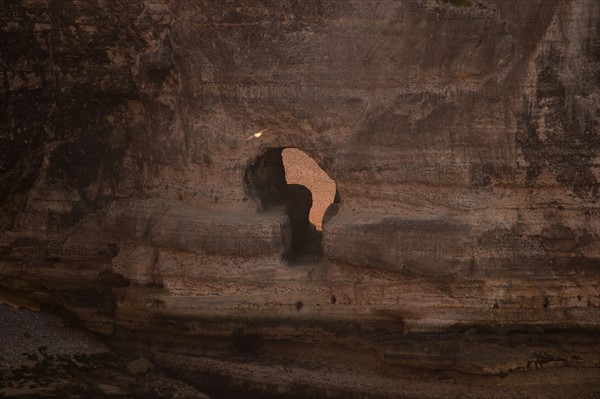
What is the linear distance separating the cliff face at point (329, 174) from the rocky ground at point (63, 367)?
0.80 feet

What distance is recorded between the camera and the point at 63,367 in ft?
36.3

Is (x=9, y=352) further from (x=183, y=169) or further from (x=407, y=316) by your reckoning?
(x=407, y=316)

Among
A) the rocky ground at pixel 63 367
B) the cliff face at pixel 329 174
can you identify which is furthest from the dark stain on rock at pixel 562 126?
the rocky ground at pixel 63 367

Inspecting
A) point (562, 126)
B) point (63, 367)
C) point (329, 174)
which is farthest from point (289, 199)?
point (562, 126)

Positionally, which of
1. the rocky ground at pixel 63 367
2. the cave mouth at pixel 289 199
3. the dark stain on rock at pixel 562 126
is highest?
the dark stain on rock at pixel 562 126

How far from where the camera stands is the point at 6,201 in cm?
1175

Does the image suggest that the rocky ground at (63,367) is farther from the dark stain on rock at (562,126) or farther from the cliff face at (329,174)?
the dark stain on rock at (562,126)

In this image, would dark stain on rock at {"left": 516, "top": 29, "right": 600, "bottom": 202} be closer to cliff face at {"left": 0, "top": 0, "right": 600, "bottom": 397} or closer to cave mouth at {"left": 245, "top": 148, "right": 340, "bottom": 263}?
cliff face at {"left": 0, "top": 0, "right": 600, "bottom": 397}

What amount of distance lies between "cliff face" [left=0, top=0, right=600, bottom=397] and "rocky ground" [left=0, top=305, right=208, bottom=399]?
0.24m

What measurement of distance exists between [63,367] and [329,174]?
317 centimetres

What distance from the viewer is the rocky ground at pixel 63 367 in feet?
34.9

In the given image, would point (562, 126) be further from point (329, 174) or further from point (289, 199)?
point (289, 199)

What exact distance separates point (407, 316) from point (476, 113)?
2.01m

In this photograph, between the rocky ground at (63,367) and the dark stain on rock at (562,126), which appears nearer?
the dark stain on rock at (562,126)
